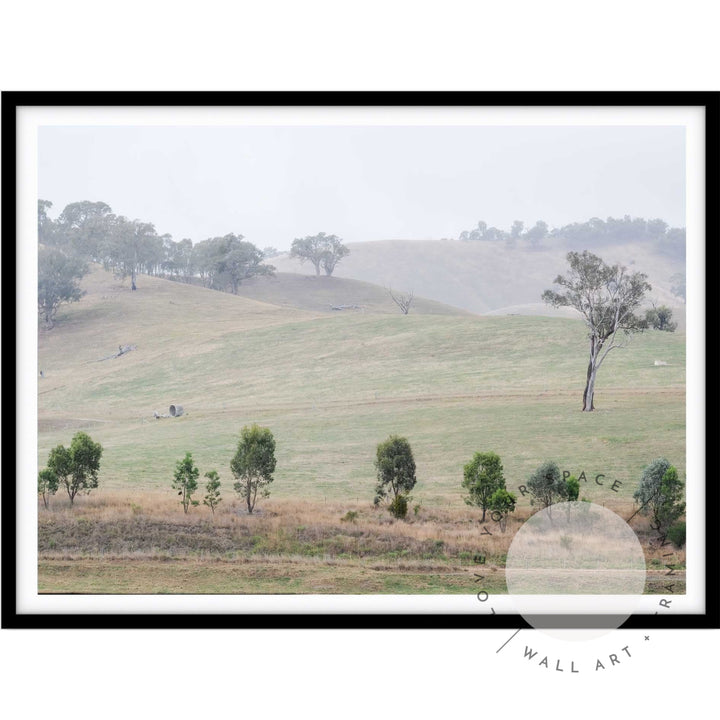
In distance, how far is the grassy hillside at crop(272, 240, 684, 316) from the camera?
10977mm

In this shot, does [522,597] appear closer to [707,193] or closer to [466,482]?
[466,482]

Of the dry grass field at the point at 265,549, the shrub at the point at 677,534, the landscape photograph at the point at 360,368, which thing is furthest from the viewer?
the landscape photograph at the point at 360,368

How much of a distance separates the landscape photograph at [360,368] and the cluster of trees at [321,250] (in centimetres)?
6

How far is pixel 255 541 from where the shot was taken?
8648 mm

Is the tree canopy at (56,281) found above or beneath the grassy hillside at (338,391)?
above

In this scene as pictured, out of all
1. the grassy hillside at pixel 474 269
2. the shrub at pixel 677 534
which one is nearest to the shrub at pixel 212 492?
the grassy hillside at pixel 474 269

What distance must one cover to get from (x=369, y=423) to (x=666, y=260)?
206 inches

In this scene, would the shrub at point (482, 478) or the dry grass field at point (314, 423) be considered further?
the shrub at point (482, 478)

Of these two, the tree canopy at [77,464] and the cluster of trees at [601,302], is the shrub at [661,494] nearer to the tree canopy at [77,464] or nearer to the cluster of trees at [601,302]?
the cluster of trees at [601,302]

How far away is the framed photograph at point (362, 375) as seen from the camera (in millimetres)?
7418

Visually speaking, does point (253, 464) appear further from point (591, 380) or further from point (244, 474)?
point (591, 380)

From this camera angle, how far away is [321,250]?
465 inches

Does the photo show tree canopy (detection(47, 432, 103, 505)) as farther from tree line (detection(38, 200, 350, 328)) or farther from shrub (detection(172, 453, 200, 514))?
tree line (detection(38, 200, 350, 328))
